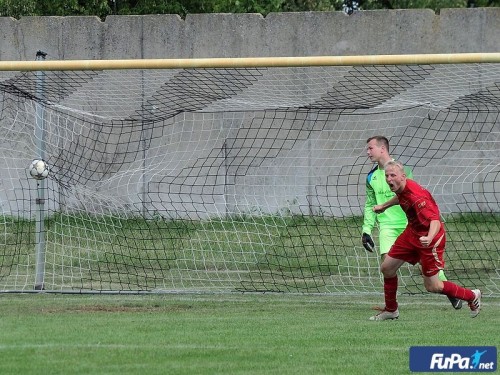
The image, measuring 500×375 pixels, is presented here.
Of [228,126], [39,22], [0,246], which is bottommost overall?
[0,246]

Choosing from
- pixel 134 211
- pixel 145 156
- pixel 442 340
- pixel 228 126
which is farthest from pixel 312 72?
pixel 442 340

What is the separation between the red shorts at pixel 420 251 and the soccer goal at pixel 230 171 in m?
2.19

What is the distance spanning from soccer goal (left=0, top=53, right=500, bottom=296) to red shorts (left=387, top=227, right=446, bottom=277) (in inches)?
86.2

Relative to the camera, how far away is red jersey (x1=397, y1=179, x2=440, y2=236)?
32.6ft

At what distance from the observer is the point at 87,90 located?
50.2ft

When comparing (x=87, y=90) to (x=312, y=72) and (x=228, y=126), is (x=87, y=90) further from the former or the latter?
(x=312, y=72)

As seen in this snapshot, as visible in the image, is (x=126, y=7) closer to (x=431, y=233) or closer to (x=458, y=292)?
(x=458, y=292)

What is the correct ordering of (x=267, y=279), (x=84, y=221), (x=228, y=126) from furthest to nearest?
(x=228, y=126)
(x=84, y=221)
(x=267, y=279)

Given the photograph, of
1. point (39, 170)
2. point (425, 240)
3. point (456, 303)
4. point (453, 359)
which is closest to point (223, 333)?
point (425, 240)

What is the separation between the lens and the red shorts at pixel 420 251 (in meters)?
9.99

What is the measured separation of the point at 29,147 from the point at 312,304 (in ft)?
16.4

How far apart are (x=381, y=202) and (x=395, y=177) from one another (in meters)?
1.47

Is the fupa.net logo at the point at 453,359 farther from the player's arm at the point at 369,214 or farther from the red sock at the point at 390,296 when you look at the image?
the player's arm at the point at 369,214

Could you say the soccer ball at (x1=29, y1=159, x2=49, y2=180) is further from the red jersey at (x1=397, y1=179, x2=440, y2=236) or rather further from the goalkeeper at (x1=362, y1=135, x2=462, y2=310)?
the red jersey at (x1=397, y1=179, x2=440, y2=236)
